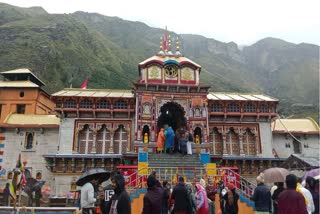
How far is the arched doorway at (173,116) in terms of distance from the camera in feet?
79.9

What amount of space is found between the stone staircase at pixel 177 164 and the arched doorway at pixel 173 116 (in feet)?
15.9

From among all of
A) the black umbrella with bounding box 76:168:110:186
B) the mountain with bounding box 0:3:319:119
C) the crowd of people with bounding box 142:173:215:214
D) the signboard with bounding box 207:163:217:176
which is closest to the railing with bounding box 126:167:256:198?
the signboard with bounding box 207:163:217:176

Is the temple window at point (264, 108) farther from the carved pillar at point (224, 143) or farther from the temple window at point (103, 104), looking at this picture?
the temple window at point (103, 104)

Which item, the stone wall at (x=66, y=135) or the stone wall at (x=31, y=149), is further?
the stone wall at (x=31, y=149)

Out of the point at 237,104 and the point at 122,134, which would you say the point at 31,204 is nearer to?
the point at 122,134

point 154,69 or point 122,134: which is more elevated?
point 154,69

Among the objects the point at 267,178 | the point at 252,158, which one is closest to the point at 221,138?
the point at 252,158

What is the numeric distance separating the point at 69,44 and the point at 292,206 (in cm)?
8015

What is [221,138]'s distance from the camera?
84.5ft

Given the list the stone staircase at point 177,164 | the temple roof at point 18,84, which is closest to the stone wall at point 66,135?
the stone staircase at point 177,164

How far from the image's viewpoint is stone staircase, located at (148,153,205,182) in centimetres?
1681

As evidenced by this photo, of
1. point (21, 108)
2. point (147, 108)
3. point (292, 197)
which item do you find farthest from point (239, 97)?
point (21, 108)

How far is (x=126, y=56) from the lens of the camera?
104 m

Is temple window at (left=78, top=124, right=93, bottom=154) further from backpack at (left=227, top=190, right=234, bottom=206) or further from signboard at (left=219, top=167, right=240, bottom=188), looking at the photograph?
backpack at (left=227, top=190, right=234, bottom=206)
